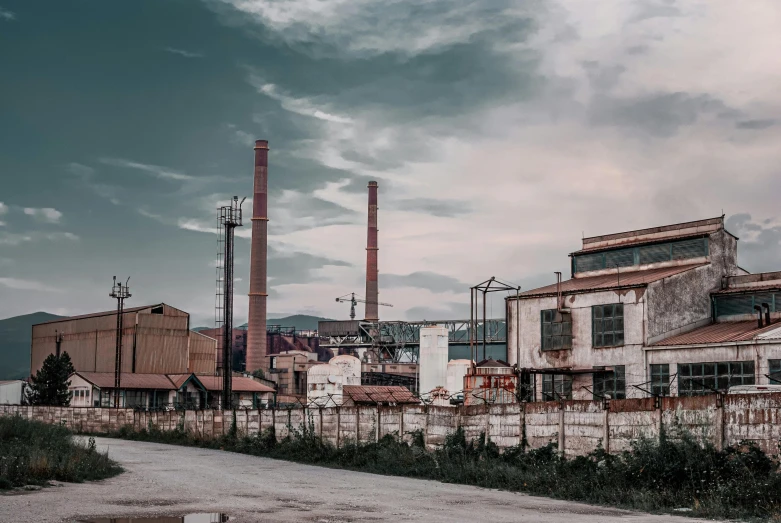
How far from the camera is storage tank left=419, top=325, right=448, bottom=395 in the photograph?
47812mm

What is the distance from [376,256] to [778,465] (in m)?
88.0

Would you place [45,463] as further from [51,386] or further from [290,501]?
A: [51,386]

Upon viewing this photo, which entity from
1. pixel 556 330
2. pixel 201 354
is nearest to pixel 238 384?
pixel 201 354

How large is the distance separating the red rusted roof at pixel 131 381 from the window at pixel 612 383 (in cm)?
4317

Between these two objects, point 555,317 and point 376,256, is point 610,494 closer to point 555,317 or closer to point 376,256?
point 555,317

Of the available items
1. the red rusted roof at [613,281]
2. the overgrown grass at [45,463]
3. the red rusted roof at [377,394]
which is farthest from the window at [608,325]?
the overgrown grass at [45,463]

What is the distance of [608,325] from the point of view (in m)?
34.7

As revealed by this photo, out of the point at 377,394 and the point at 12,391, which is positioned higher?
the point at 377,394

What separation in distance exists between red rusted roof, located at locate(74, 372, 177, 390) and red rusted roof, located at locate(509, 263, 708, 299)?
39566mm

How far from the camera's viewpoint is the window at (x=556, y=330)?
35872mm

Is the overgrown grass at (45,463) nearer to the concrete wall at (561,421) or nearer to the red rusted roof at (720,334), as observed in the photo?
the concrete wall at (561,421)

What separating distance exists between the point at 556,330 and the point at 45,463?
2230cm

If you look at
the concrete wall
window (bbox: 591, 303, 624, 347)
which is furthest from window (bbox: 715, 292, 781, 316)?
the concrete wall

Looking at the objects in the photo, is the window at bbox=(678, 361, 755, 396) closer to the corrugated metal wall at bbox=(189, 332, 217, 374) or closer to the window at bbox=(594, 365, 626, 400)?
the window at bbox=(594, 365, 626, 400)
